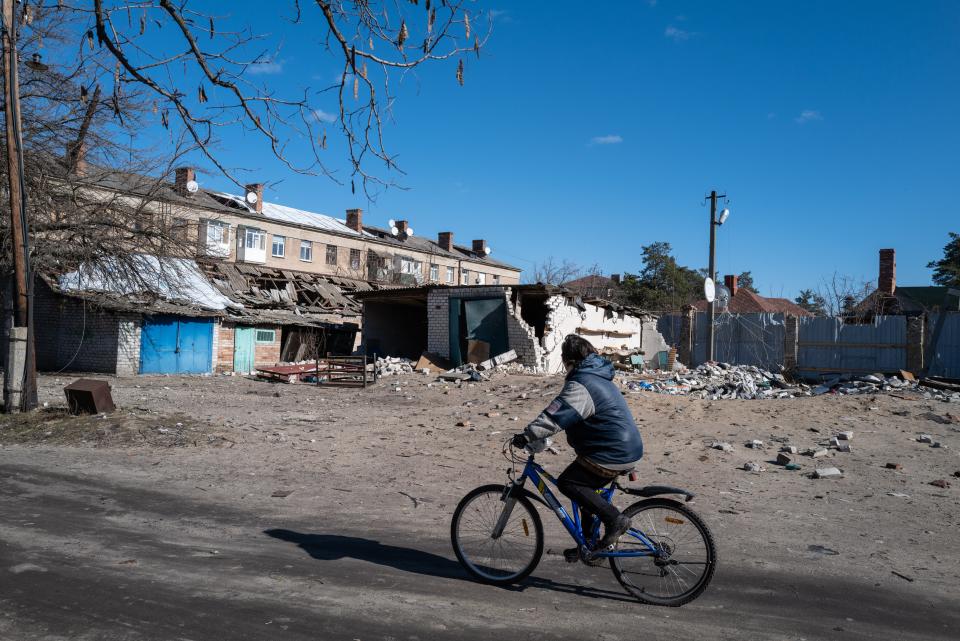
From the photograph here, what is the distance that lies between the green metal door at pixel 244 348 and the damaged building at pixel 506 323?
481 cm

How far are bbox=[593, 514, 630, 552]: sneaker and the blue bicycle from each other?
0.05 metres

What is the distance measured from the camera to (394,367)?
23.5 m

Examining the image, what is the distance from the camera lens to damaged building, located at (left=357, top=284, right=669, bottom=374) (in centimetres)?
2306

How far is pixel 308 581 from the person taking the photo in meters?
4.31

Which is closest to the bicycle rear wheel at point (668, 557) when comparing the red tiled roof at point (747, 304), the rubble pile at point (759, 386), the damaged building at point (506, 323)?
the rubble pile at point (759, 386)

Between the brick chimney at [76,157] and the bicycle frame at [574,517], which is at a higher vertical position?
the brick chimney at [76,157]

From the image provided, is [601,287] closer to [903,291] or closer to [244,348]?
[903,291]

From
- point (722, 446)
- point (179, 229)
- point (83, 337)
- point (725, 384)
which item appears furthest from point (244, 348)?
point (722, 446)

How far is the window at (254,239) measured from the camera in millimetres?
41188

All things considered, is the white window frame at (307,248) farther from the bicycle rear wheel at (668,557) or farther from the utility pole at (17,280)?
the bicycle rear wheel at (668,557)

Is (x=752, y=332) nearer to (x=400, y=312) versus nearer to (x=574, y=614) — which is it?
(x=400, y=312)

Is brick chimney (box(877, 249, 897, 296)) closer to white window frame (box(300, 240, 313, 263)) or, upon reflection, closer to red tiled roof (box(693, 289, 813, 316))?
red tiled roof (box(693, 289, 813, 316))

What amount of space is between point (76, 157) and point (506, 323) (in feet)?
43.9

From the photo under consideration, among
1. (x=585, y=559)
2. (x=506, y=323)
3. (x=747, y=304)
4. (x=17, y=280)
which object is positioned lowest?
(x=585, y=559)
